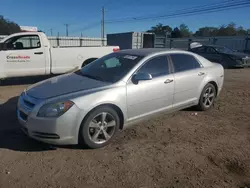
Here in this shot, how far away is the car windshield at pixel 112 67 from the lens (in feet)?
13.8

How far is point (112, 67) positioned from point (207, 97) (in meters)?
2.43

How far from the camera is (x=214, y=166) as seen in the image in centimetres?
331

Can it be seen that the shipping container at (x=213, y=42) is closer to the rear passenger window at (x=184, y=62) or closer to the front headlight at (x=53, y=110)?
the rear passenger window at (x=184, y=62)

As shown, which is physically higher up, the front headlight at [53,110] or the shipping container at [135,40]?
the shipping container at [135,40]

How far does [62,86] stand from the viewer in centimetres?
397

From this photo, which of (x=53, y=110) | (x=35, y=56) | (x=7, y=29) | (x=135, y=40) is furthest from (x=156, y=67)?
(x=7, y=29)

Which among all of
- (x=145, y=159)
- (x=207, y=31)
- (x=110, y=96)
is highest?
(x=207, y=31)

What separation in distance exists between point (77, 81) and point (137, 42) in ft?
48.5

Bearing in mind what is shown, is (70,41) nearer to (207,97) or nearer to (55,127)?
(207,97)

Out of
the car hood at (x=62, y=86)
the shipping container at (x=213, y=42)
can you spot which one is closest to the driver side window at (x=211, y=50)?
the shipping container at (x=213, y=42)

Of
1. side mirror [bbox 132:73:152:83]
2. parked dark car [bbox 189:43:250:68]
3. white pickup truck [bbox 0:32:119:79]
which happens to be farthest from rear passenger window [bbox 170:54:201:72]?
parked dark car [bbox 189:43:250:68]

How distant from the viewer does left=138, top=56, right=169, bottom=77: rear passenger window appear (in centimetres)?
438

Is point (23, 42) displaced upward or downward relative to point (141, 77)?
upward

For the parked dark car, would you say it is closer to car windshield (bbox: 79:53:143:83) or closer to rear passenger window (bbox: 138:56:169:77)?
rear passenger window (bbox: 138:56:169:77)
